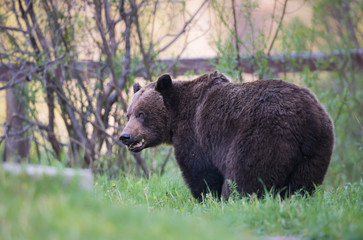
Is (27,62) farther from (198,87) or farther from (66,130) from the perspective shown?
(198,87)

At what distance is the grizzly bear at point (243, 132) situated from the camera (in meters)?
4.55

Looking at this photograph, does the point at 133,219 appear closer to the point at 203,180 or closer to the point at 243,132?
the point at 243,132

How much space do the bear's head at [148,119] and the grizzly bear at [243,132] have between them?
12mm

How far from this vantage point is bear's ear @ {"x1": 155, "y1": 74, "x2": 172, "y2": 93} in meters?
5.85

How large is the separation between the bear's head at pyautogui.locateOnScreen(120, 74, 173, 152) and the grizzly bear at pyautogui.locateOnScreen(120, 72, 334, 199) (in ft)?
0.04

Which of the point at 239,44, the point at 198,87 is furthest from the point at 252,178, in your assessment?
the point at 239,44

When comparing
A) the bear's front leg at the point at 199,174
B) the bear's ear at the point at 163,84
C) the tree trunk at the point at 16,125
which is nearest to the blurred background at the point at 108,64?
the tree trunk at the point at 16,125

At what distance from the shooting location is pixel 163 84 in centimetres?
591

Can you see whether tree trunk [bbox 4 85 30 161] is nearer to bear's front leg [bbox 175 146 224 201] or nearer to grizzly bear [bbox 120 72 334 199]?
grizzly bear [bbox 120 72 334 199]

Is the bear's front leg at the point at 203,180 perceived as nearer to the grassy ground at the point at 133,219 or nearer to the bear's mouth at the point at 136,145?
the bear's mouth at the point at 136,145

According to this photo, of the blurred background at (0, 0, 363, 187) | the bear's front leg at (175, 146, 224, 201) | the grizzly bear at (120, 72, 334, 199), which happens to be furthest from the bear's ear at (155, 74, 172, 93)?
the blurred background at (0, 0, 363, 187)

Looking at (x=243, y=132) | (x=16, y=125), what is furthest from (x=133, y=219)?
(x=16, y=125)

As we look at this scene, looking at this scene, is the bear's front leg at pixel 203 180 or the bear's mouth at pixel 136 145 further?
the bear's mouth at pixel 136 145

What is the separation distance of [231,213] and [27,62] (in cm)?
562
